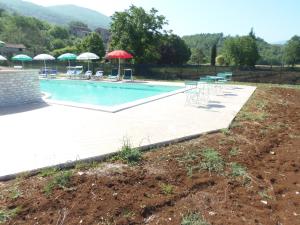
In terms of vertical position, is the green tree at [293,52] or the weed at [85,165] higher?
the green tree at [293,52]

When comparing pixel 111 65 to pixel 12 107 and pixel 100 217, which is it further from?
pixel 100 217

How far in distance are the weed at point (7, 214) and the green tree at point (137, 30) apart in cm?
2039

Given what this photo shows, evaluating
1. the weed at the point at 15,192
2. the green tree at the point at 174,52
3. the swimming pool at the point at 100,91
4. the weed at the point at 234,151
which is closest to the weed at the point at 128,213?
the weed at the point at 15,192

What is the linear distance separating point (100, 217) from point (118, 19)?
21.5m

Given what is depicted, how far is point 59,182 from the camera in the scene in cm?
429

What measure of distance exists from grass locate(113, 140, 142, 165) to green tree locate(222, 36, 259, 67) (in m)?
28.1

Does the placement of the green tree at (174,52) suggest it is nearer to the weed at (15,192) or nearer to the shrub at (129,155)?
the shrub at (129,155)

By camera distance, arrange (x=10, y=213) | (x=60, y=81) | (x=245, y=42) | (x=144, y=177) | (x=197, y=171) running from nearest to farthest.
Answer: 1. (x=10, y=213)
2. (x=144, y=177)
3. (x=197, y=171)
4. (x=60, y=81)
5. (x=245, y=42)

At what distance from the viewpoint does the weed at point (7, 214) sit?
347 cm

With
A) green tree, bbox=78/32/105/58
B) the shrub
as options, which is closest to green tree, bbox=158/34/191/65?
green tree, bbox=78/32/105/58

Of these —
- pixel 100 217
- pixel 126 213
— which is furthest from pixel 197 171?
pixel 100 217

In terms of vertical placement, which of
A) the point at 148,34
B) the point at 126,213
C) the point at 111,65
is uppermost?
the point at 148,34

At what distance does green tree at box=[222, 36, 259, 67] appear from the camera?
30812 millimetres

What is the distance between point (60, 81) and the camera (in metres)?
20.9
